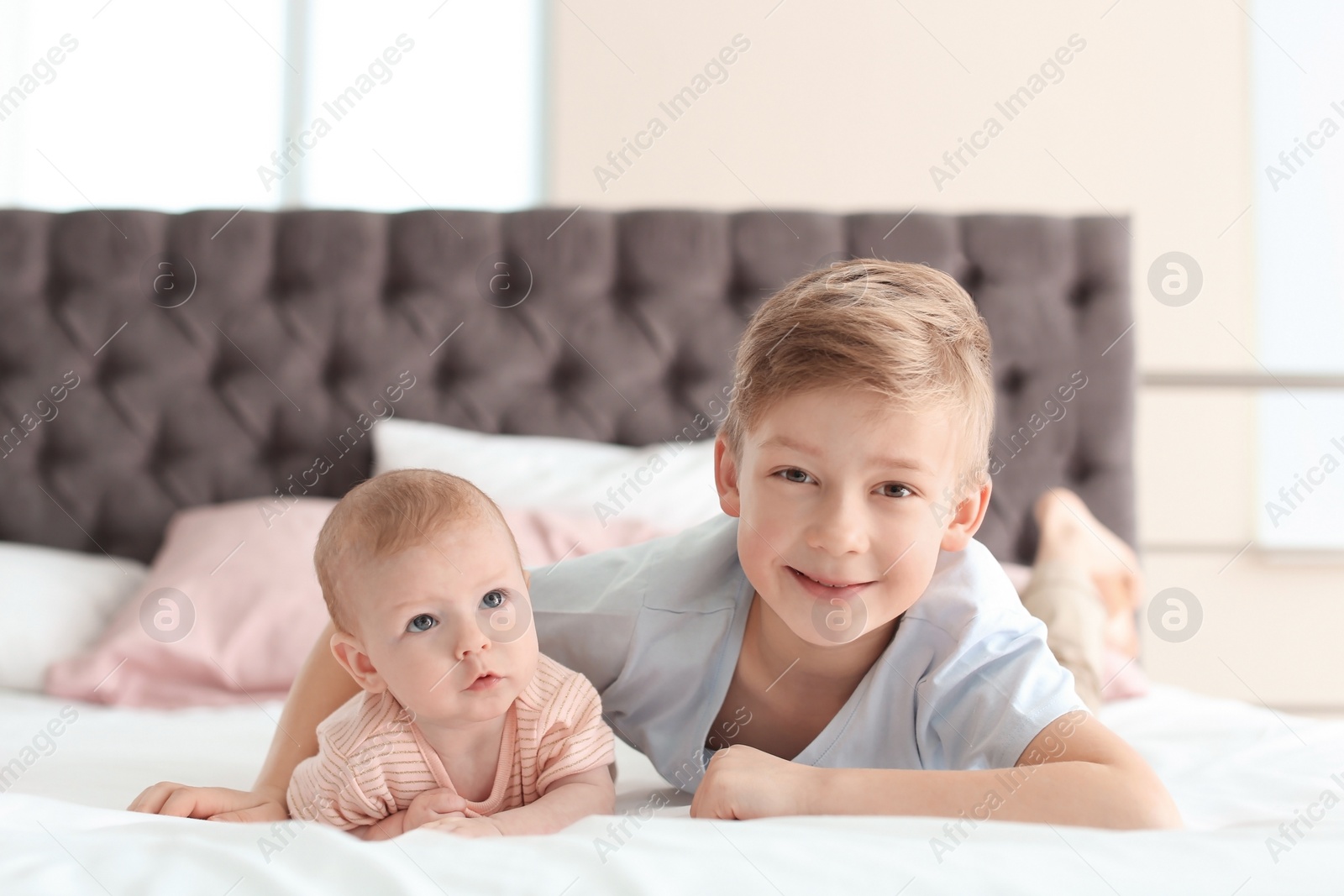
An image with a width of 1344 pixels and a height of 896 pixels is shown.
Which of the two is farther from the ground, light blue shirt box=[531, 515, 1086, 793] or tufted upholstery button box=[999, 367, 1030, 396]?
tufted upholstery button box=[999, 367, 1030, 396]

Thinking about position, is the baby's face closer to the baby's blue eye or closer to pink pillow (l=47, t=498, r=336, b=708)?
the baby's blue eye

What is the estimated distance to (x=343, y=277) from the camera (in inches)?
72.2

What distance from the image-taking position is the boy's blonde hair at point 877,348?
78cm

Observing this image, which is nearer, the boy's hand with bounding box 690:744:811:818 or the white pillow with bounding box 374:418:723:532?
the boy's hand with bounding box 690:744:811:818

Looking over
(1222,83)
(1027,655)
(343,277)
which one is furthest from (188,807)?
(1222,83)

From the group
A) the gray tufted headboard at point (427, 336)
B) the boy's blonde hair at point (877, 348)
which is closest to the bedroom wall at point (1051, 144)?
the gray tufted headboard at point (427, 336)

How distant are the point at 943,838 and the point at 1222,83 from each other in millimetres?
2096

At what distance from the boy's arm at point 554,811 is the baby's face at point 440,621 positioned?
7 cm

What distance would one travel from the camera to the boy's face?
0.76 metres

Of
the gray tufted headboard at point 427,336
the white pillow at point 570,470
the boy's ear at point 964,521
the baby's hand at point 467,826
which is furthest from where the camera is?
the gray tufted headboard at point 427,336

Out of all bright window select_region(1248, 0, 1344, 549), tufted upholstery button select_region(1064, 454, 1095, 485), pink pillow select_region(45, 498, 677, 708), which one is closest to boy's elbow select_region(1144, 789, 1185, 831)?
pink pillow select_region(45, 498, 677, 708)

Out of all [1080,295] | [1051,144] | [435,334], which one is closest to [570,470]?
[435,334]

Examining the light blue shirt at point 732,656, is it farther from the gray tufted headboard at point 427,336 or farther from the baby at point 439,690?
the gray tufted headboard at point 427,336

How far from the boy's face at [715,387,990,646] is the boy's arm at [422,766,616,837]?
19 cm
